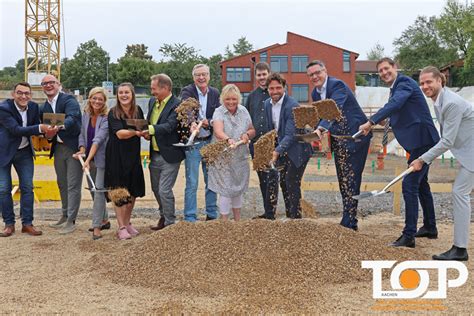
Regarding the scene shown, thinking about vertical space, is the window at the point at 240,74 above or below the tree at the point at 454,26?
below

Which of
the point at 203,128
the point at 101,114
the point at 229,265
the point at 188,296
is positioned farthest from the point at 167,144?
the point at 188,296

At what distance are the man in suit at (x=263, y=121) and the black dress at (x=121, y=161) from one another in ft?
4.52

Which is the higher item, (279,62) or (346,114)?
(279,62)

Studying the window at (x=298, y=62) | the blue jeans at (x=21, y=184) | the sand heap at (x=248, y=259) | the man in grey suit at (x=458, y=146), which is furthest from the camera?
the window at (x=298, y=62)

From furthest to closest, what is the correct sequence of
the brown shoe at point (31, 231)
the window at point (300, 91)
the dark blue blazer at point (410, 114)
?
the window at point (300, 91)
the brown shoe at point (31, 231)
the dark blue blazer at point (410, 114)

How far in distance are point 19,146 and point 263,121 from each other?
298 cm

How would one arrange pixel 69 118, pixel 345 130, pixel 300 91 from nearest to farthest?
pixel 345 130
pixel 69 118
pixel 300 91

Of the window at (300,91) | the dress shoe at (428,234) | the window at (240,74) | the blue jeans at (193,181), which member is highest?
the window at (240,74)

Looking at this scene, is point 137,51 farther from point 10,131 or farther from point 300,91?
point 10,131

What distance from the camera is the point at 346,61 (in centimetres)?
4041

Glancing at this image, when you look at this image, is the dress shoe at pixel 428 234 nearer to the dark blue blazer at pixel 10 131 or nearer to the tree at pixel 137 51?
the dark blue blazer at pixel 10 131

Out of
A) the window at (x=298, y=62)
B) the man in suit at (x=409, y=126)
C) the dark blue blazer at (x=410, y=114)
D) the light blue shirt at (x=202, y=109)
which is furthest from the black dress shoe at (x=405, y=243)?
the window at (x=298, y=62)

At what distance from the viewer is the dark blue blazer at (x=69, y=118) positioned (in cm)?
594

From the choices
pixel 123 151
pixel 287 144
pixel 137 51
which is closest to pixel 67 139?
pixel 123 151
